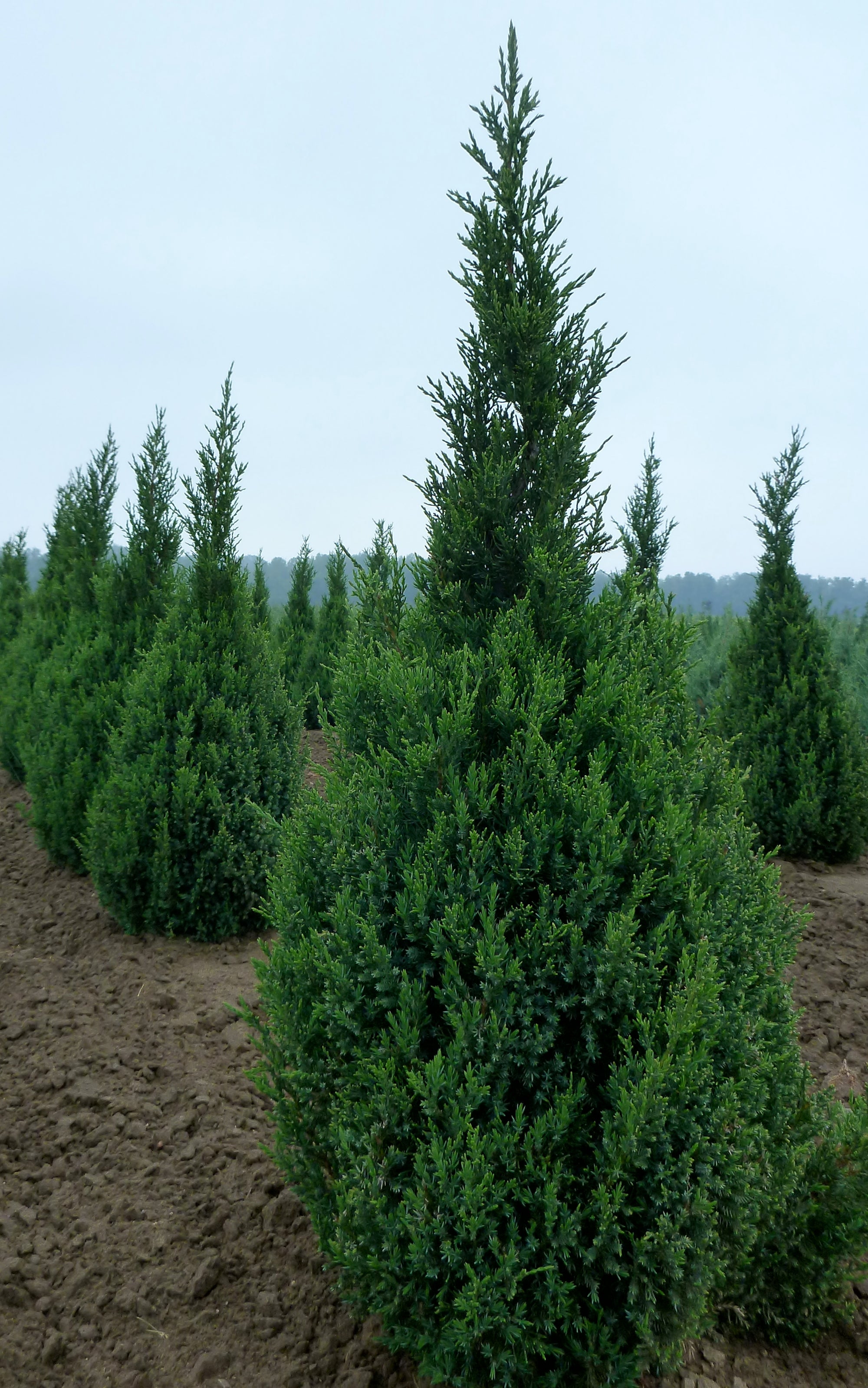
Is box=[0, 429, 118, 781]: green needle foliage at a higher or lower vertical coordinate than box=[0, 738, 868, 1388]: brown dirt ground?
higher

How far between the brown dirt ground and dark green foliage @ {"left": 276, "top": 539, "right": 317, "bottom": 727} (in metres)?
8.75

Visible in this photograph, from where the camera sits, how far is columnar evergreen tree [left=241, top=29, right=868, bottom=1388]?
2398mm

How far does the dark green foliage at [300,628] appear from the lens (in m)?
16.2

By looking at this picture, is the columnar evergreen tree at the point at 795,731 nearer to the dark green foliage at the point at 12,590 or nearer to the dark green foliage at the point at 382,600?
the dark green foliage at the point at 382,600

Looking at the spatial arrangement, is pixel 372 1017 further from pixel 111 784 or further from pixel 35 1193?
pixel 111 784

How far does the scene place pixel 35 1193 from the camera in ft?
13.5

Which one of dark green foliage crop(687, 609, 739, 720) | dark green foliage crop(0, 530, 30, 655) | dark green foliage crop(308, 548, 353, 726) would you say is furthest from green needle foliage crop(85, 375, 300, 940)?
dark green foliage crop(0, 530, 30, 655)

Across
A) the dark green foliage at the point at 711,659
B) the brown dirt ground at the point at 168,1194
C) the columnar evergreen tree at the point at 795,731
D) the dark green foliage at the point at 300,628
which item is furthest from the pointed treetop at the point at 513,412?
the dark green foliage at the point at 300,628

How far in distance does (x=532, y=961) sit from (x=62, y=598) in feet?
37.4

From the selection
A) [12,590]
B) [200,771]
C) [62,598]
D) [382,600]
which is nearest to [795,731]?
[200,771]

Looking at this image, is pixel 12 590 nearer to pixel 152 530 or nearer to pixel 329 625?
pixel 329 625

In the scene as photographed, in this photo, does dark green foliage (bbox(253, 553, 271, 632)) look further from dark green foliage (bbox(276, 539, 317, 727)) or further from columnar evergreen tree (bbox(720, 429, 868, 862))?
columnar evergreen tree (bbox(720, 429, 868, 862))

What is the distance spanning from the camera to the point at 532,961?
99.5 inches

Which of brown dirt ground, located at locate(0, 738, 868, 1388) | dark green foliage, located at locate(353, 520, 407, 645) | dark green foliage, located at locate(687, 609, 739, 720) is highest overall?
dark green foliage, located at locate(687, 609, 739, 720)
